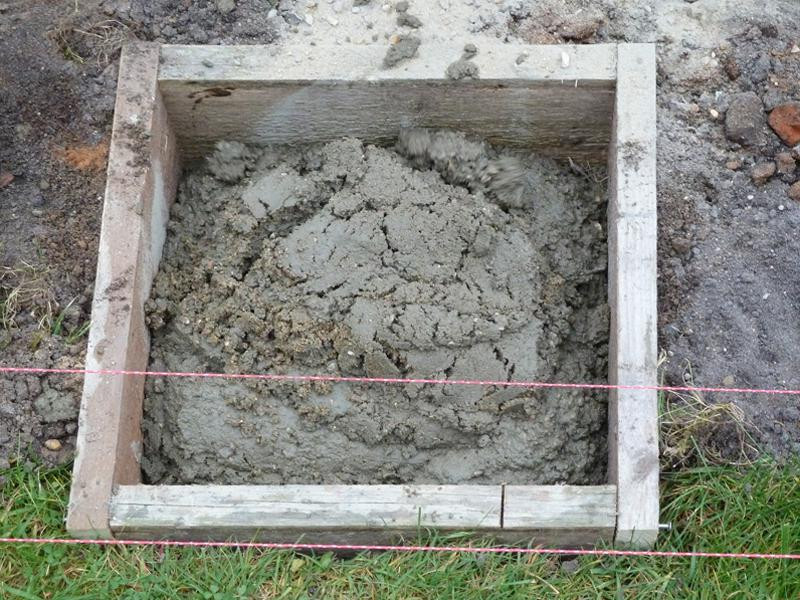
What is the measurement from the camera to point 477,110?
12.7 ft

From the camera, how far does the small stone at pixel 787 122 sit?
4.18 m

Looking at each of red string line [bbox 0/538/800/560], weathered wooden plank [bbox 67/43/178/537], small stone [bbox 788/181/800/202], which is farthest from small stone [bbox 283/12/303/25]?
red string line [bbox 0/538/800/560]

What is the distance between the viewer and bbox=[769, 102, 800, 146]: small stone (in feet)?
13.7

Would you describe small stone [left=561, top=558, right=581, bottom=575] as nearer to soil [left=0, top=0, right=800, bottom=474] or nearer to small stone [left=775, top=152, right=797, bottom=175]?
soil [left=0, top=0, right=800, bottom=474]

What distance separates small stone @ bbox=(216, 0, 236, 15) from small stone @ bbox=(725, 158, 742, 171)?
1.88 metres

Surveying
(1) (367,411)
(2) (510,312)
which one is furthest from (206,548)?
(2) (510,312)

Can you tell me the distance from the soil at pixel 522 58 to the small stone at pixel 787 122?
43 millimetres

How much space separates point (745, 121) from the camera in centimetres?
419

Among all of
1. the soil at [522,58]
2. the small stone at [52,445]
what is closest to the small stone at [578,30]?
the soil at [522,58]

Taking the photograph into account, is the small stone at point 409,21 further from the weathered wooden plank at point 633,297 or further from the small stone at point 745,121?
the small stone at point 745,121

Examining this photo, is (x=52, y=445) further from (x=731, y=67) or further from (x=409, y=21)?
(x=731, y=67)

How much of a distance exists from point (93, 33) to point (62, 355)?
1259 millimetres

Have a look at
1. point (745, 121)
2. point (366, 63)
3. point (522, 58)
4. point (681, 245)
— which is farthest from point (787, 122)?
point (366, 63)

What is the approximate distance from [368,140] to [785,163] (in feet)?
4.74
